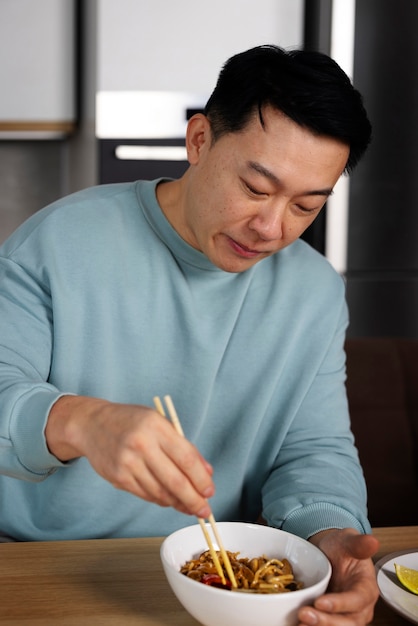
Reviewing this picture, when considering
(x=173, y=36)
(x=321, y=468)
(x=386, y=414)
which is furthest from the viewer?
(x=173, y=36)

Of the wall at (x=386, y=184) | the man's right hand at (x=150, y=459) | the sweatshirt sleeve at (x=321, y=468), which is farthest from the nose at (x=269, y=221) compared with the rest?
the wall at (x=386, y=184)

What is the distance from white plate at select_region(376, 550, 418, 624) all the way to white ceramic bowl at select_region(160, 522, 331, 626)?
102 millimetres

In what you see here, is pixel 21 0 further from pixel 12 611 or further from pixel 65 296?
pixel 12 611

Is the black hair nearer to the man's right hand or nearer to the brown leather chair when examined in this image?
the man's right hand

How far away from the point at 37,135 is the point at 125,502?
2.02 m

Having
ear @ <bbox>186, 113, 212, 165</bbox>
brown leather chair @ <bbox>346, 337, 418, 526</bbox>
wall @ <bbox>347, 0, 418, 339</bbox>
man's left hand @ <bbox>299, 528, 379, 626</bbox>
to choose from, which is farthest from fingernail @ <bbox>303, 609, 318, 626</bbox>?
wall @ <bbox>347, 0, 418, 339</bbox>

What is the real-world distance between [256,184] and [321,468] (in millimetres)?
432

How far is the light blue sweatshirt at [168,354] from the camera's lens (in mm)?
1334

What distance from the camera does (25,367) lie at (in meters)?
1.25

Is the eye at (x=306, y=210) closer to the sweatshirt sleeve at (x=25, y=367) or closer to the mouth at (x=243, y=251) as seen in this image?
the mouth at (x=243, y=251)

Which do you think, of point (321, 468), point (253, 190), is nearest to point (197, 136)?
point (253, 190)

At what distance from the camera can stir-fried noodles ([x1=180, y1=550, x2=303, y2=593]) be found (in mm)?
958

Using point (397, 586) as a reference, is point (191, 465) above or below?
above

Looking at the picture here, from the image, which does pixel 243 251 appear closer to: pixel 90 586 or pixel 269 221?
pixel 269 221
